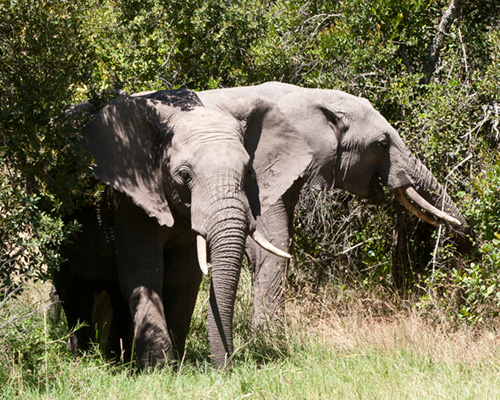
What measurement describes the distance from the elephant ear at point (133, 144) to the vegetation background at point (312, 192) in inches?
8.4

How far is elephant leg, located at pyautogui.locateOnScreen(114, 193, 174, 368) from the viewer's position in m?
6.95

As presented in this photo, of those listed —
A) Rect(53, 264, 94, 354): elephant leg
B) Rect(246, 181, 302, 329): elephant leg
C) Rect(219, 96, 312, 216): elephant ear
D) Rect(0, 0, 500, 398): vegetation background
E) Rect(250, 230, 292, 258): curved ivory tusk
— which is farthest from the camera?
Rect(246, 181, 302, 329): elephant leg

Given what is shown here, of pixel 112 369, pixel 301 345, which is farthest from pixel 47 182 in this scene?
pixel 301 345

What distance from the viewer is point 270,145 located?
7457 mm

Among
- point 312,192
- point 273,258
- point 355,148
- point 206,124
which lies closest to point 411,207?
point 355,148

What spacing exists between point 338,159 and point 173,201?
2.54 metres

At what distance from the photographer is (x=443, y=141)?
349 inches

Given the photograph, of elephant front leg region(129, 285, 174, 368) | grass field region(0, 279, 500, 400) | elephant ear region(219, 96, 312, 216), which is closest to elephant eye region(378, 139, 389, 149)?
elephant ear region(219, 96, 312, 216)

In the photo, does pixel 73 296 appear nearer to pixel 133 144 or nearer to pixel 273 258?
pixel 133 144

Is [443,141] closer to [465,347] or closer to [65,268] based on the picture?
[465,347]

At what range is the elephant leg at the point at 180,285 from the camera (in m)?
7.69

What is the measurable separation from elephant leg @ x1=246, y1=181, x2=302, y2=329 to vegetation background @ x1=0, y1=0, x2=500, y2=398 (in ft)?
0.84

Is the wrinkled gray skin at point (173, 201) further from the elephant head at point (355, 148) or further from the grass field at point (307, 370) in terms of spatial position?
the elephant head at point (355, 148)

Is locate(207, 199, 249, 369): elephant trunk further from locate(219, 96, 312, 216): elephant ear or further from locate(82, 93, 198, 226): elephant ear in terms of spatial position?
locate(219, 96, 312, 216): elephant ear
